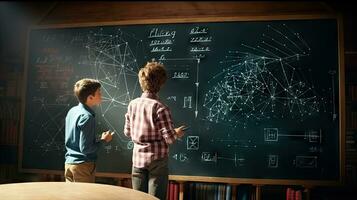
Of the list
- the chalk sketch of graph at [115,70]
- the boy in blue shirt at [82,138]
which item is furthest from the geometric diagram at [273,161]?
the boy in blue shirt at [82,138]

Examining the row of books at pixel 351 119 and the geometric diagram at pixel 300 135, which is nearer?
the geometric diagram at pixel 300 135

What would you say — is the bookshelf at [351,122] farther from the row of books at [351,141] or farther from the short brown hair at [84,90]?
the short brown hair at [84,90]

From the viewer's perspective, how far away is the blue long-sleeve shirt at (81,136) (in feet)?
7.82

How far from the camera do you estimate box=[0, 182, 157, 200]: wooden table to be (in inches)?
59.1

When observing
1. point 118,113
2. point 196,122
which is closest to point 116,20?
point 118,113

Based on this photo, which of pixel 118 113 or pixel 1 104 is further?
pixel 1 104

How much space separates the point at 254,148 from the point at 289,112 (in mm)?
386

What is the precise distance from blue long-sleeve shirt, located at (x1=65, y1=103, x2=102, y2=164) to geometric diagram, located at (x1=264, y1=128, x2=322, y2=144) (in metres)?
1.29

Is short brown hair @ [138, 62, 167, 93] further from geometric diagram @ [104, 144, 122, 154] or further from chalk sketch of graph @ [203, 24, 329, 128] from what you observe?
geometric diagram @ [104, 144, 122, 154]

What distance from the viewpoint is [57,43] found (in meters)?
3.24

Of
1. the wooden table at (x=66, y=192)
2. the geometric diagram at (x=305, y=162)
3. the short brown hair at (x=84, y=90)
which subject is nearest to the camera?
the wooden table at (x=66, y=192)

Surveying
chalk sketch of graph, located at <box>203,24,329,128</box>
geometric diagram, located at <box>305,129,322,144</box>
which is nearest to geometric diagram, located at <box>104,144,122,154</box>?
chalk sketch of graph, located at <box>203,24,329,128</box>

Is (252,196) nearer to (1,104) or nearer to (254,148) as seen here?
(254,148)

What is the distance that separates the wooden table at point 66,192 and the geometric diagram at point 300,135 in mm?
1430
